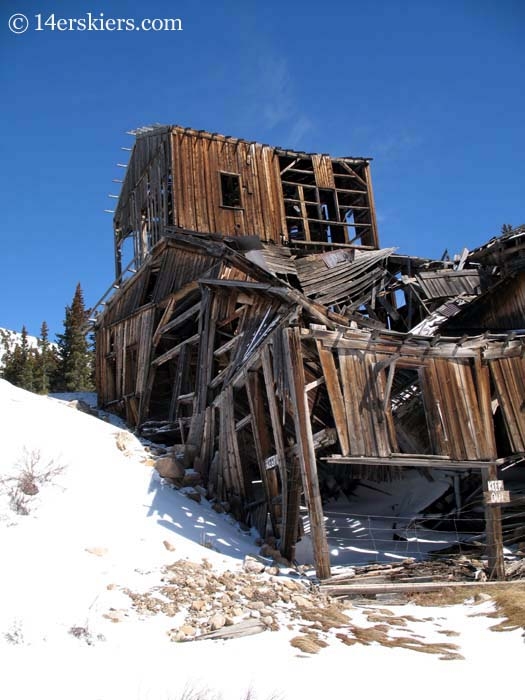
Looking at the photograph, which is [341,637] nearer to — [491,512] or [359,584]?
[359,584]

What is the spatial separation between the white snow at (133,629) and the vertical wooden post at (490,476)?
2871mm

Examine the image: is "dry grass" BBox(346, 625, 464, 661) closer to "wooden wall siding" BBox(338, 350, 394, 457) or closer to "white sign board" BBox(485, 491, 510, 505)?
"wooden wall siding" BBox(338, 350, 394, 457)

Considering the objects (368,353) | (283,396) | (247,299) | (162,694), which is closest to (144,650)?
(162,694)

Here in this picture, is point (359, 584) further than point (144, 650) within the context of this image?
Yes

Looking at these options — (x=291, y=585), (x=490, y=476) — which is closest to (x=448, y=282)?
(x=490, y=476)

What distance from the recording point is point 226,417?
1706cm

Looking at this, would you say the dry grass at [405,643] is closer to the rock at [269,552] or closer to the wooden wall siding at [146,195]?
the rock at [269,552]

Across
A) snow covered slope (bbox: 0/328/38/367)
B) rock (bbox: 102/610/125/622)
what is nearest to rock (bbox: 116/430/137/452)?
rock (bbox: 102/610/125/622)

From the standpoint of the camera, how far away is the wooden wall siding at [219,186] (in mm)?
23141

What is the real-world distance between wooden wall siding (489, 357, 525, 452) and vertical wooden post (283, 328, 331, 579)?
5.29m

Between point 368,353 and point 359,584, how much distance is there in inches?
193

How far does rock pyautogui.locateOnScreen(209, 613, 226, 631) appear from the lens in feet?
28.3

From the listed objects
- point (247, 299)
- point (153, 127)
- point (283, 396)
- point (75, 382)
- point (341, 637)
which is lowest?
point (341, 637)

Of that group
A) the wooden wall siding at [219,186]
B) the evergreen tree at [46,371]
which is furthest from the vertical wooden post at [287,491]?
the evergreen tree at [46,371]
